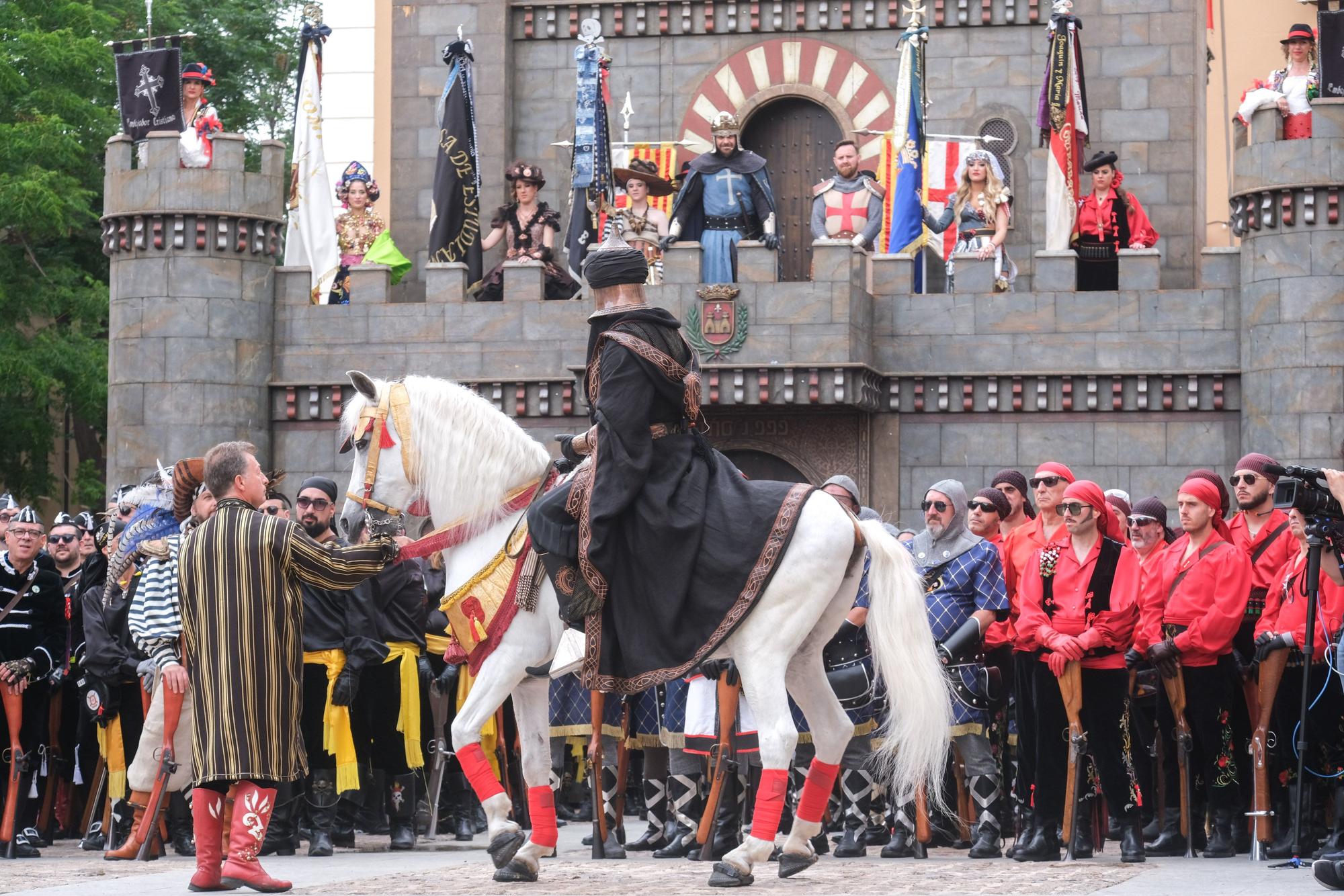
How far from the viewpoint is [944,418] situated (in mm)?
21953

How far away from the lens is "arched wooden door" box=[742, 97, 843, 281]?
85.1ft

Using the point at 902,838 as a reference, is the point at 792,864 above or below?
above

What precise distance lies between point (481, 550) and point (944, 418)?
1147 centimetres

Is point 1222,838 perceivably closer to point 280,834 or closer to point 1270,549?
point 1270,549

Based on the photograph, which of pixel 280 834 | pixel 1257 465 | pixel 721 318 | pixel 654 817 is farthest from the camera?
pixel 721 318

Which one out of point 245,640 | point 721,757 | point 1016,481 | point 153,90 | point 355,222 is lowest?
point 721,757

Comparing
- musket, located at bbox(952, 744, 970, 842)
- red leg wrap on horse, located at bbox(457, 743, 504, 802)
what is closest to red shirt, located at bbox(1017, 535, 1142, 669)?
musket, located at bbox(952, 744, 970, 842)

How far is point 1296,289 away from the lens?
2077cm

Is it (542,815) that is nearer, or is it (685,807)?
(542,815)

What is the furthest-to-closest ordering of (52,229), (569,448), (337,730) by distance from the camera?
(52,229)
(337,730)
(569,448)

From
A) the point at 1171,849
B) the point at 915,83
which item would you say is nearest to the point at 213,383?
the point at 915,83

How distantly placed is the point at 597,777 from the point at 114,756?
3.41m

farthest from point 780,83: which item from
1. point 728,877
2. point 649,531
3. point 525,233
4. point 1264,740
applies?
point 728,877

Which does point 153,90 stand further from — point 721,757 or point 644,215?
point 721,757
